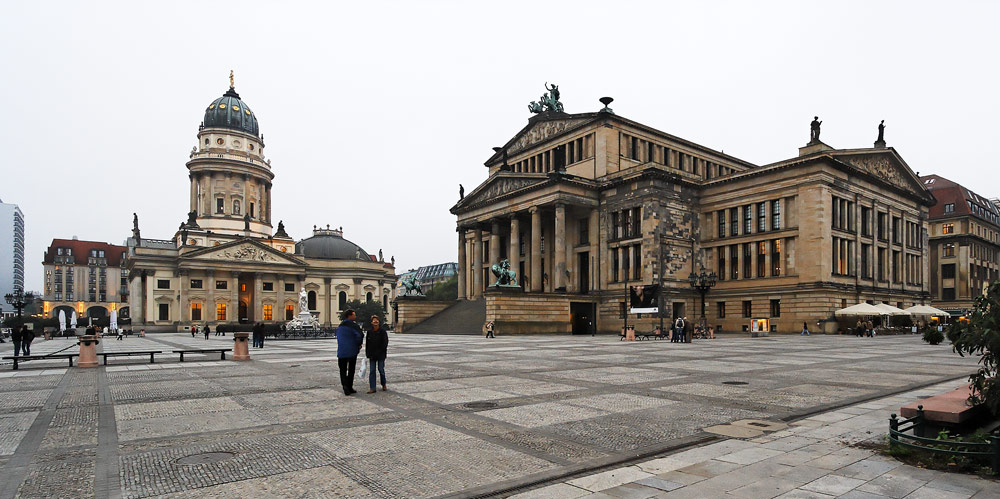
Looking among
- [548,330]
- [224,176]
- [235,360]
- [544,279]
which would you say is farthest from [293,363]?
[224,176]

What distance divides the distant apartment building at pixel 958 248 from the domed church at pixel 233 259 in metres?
93.9

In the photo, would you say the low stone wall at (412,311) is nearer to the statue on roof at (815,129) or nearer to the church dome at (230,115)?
the statue on roof at (815,129)

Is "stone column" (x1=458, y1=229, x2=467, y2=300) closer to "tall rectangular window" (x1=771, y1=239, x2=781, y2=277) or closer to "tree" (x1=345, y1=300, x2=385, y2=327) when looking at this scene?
"tree" (x1=345, y1=300, x2=385, y2=327)

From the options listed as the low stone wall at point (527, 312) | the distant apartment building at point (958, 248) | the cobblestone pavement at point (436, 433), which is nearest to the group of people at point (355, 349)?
the cobblestone pavement at point (436, 433)

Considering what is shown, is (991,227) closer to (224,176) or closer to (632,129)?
(632,129)

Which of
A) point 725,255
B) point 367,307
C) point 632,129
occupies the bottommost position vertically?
point 367,307

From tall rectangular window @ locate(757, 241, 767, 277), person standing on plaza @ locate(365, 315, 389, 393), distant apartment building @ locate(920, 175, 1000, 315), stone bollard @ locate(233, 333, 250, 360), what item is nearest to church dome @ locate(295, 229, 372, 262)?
tall rectangular window @ locate(757, 241, 767, 277)

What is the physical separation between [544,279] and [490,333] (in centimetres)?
2302

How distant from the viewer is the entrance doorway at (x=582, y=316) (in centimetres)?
6134

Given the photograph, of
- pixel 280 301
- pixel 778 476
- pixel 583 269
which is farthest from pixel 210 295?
pixel 778 476

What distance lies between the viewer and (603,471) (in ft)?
24.3

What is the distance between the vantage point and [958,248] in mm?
89500

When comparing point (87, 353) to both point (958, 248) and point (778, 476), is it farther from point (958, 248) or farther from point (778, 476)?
point (958, 248)

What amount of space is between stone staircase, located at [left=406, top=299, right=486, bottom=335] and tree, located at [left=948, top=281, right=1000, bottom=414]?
48247 mm
